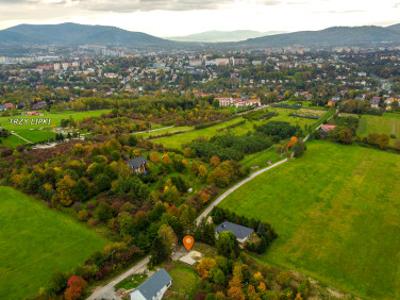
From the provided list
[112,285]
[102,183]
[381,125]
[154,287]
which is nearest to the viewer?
[154,287]

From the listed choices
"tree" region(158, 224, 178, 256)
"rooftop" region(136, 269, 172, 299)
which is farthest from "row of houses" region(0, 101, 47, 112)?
"rooftop" region(136, 269, 172, 299)

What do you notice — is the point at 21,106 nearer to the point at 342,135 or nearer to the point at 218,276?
the point at 342,135

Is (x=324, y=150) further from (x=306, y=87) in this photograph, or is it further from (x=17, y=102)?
(x=17, y=102)

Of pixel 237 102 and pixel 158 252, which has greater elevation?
pixel 158 252

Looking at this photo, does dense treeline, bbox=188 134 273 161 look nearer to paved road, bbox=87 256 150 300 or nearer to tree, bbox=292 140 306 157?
tree, bbox=292 140 306 157

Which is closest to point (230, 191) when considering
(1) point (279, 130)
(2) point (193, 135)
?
(2) point (193, 135)
